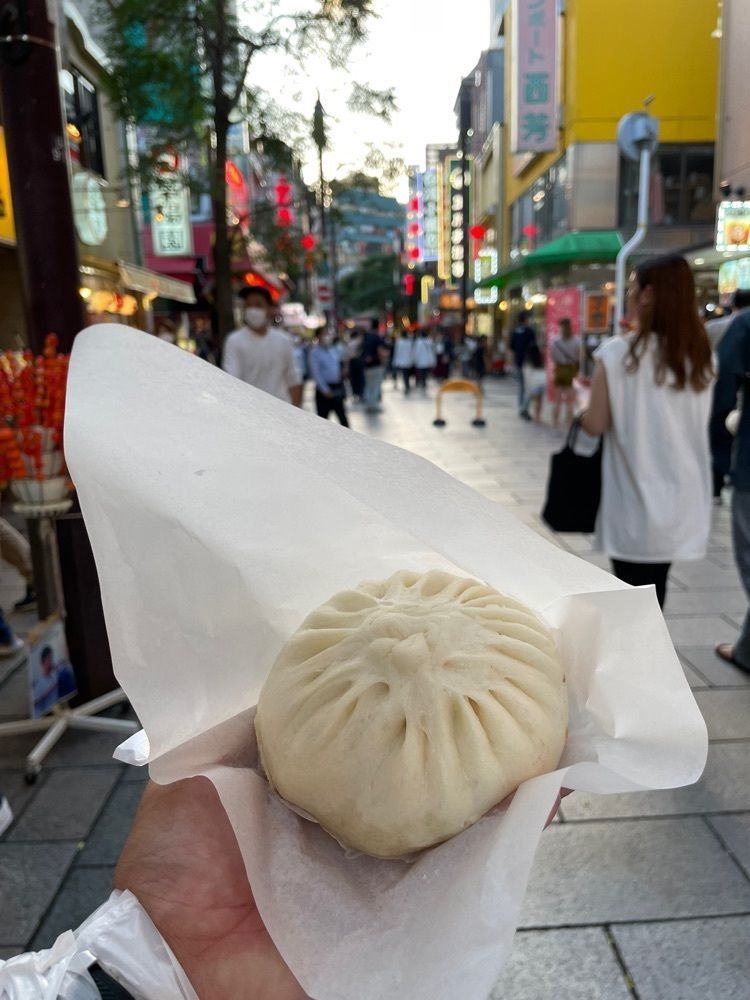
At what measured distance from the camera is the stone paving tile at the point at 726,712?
10.3ft

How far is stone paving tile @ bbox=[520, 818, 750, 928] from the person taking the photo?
2.17 m

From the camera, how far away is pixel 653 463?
129 inches

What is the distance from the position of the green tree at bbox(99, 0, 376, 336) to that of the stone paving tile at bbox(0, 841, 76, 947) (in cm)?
855

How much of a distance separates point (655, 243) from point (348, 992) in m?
22.3

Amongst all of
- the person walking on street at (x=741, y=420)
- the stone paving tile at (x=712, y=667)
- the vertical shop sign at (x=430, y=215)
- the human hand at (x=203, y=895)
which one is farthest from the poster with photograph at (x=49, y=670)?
the vertical shop sign at (x=430, y=215)

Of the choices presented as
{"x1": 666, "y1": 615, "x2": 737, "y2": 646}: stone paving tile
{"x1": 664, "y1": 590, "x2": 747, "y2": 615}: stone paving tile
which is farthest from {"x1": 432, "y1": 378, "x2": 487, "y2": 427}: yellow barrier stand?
{"x1": 666, "y1": 615, "x2": 737, "y2": 646}: stone paving tile

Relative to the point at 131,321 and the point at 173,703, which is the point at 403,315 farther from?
the point at 173,703

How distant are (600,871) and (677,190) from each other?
867 inches

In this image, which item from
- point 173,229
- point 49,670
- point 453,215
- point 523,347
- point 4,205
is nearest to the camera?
point 49,670

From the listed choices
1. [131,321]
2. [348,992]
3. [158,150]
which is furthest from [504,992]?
[131,321]

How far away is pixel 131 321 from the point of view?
13.8 metres

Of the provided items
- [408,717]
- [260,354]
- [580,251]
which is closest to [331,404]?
[260,354]

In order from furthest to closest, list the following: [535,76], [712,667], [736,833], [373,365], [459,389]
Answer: [535,76], [373,365], [459,389], [712,667], [736,833]

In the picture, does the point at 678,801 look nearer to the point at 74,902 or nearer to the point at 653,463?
the point at 653,463
